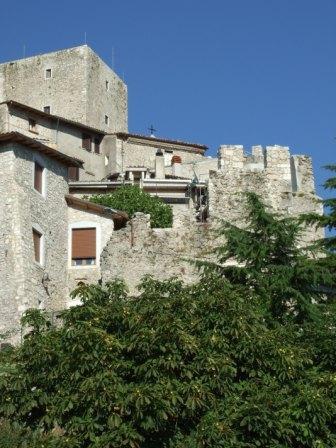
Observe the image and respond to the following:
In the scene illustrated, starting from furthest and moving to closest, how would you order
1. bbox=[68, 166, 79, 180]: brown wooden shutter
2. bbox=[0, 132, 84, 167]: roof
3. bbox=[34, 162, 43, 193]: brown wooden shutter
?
1. bbox=[68, 166, 79, 180]: brown wooden shutter
2. bbox=[34, 162, 43, 193]: brown wooden shutter
3. bbox=[0, 132, 84, 167]: roof

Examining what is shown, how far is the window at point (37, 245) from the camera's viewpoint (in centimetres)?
3167

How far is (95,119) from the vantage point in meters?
58.9

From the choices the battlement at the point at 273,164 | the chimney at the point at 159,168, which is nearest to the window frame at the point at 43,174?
the battlement at the point at 273,164

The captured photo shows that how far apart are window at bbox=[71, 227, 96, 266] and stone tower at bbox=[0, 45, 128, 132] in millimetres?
24290

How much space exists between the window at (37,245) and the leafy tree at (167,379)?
14951 mm

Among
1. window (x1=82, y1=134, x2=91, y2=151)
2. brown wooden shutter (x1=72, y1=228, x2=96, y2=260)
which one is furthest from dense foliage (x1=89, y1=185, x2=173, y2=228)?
window (x1=82, y1=134, x2=91, y2=151)

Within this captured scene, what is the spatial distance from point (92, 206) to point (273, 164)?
8.68m

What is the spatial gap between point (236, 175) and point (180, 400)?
77.5 ft

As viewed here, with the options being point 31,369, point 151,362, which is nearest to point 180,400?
point 151,362

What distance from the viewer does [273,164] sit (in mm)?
38000

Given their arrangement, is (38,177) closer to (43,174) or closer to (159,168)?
(43,174)

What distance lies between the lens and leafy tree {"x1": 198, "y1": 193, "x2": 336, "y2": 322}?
21.8 metres

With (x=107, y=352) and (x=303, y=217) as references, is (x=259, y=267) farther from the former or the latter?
(x=107, y=352)

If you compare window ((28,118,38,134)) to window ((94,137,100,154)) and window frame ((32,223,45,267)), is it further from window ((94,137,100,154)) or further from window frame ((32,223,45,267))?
window frame ((32,223,45,267))
